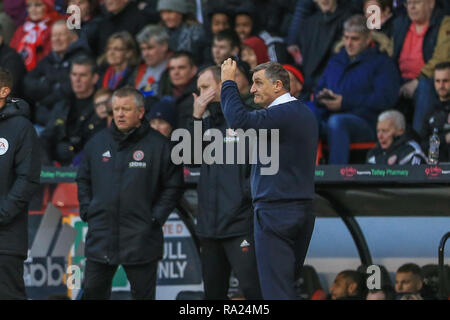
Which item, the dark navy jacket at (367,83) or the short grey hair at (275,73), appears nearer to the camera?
the short grey hair at (275,73)

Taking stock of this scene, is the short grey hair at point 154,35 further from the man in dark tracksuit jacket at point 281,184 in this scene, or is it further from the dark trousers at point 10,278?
the man in dark tracksuit jacket at point 281,184

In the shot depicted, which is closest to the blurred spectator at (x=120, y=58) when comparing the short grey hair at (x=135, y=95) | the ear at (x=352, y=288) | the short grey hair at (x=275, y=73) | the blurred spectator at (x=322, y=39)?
the blurred spectator at (x=322, y=39)

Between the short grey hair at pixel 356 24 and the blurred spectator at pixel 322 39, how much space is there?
55cm

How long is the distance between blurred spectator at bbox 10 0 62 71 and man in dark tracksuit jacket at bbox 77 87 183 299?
457 centimetres

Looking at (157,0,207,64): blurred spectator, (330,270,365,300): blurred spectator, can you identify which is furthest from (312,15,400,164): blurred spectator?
(157,0,207,64): blurred spectator

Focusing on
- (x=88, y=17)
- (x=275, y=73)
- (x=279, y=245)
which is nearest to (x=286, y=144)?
(x=275, y=73)

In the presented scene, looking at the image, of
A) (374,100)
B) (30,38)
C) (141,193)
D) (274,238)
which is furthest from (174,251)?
(30,38)

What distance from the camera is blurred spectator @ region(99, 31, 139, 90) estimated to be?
11.5 m

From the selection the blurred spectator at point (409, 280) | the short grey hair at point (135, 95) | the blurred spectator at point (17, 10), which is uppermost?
the blurred spectator at point (17, 10)

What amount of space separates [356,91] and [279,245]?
12.0 feet

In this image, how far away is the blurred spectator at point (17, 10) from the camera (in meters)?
13.8

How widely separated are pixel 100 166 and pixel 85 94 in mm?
2868

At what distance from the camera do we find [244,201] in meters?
7.95

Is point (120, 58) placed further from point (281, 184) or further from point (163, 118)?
point (281, 184)
